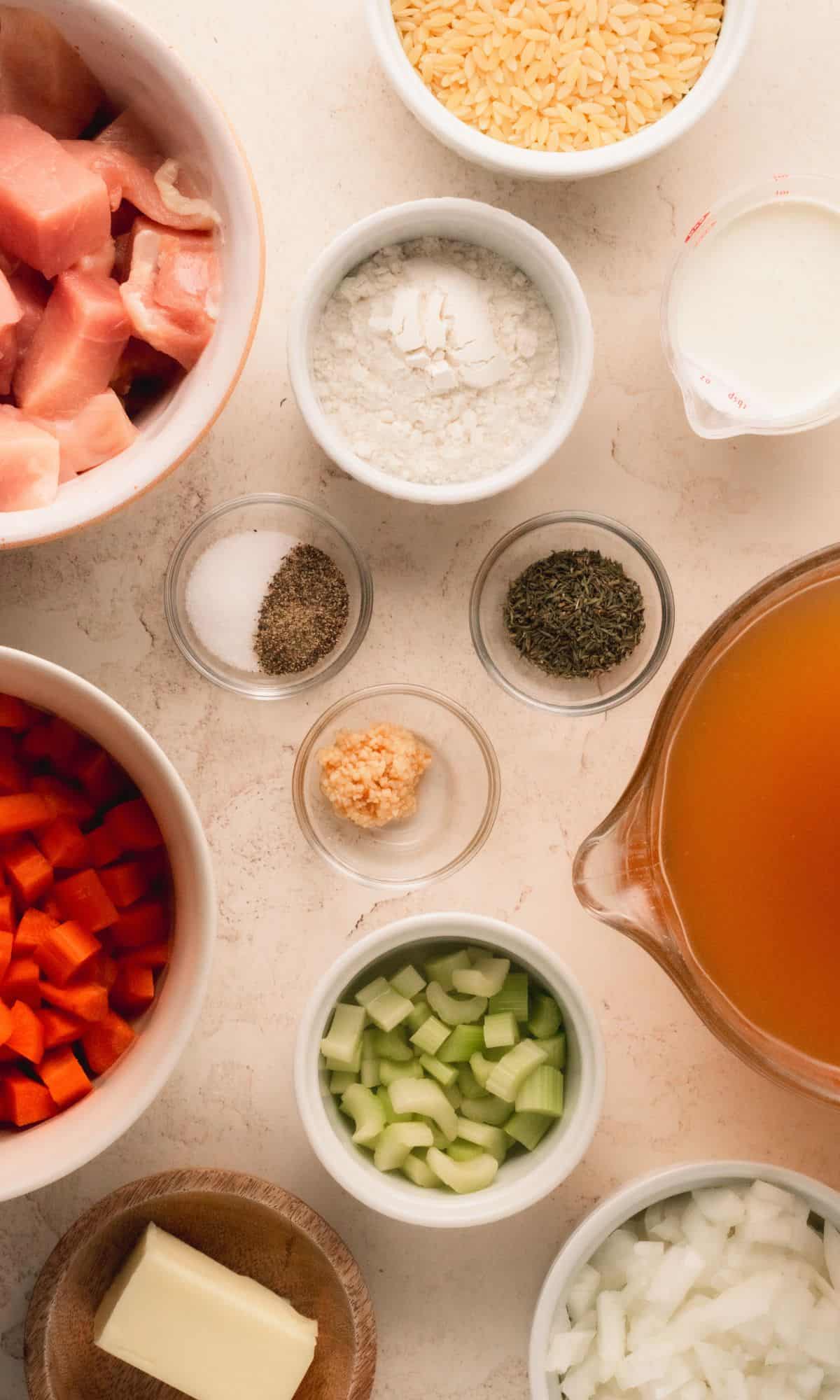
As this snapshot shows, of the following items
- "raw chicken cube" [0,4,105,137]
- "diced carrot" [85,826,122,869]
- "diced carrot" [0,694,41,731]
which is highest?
"raw chicken cube" [0,4,105,137]

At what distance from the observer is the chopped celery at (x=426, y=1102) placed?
1577mm

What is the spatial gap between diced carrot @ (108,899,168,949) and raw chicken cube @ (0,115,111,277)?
738 mm

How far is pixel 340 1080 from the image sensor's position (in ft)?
5.26

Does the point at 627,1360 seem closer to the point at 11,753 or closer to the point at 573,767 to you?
the point at 573,767

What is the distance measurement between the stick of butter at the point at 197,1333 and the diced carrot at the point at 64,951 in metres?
0.40

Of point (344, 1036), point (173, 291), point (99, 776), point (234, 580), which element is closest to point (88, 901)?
point (99, 776)

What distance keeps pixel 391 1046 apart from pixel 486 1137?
0.56 ft

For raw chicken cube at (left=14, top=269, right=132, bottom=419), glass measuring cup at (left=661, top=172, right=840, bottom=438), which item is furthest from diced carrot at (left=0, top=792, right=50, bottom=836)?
glass measuring cup at (left=661, top=172, right=840, bottom=438)

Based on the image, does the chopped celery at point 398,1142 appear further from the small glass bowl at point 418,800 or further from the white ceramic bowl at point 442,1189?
the small glass bowl at point 418,800

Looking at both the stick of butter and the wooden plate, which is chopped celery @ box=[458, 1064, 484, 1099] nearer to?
the wooden plate

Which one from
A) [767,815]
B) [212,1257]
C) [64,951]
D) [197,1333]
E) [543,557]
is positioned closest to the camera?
[767,815]

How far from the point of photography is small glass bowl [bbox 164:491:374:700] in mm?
1682

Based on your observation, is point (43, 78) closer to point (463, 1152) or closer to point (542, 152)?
point (542, 152)

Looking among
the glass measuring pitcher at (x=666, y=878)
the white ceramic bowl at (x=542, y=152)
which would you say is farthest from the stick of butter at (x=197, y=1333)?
the white ceramic bowl at (x=542, y=152)
